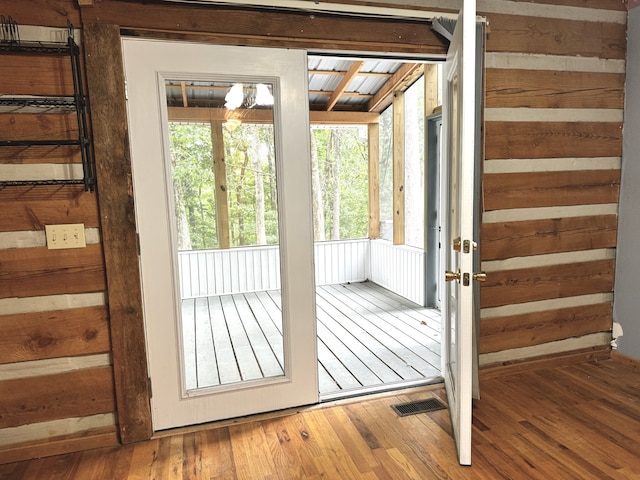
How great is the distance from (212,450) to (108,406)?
614 millimetres

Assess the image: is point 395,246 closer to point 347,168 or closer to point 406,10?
point 347,168

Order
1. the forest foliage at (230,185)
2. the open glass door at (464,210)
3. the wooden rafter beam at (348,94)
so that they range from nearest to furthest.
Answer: the open glass door at (464,210)
the forest foliage at (230,185)
the wooden rafter beam at (348,94)

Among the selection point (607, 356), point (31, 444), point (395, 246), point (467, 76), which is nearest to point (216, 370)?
point (31, 444)

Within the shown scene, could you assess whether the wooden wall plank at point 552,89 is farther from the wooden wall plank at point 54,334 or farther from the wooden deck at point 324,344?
the wooden wall plank at point 54,334

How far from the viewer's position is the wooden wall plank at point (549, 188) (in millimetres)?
2688

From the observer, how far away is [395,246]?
5527 millimetres

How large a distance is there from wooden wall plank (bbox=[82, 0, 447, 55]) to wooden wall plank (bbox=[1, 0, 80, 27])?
7cm

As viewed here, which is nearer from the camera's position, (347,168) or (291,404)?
(291,404)

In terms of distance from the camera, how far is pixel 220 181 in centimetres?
231

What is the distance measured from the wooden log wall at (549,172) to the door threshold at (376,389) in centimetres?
41

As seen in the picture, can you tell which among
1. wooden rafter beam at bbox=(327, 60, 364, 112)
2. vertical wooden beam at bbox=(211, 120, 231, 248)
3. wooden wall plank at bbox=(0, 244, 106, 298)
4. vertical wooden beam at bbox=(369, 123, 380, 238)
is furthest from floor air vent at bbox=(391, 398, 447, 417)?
vertical wooden beam at bbox=(369, 123, 380, 238)

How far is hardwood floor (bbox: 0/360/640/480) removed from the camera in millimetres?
1952

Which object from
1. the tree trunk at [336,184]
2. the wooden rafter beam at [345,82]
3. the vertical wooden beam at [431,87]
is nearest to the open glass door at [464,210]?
the vertical wooden beam at [431,87]

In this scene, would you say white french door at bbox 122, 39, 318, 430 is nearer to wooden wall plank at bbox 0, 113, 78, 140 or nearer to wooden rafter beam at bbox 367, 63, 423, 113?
wooden wall plank at bbox 0, 113, 78, 140
